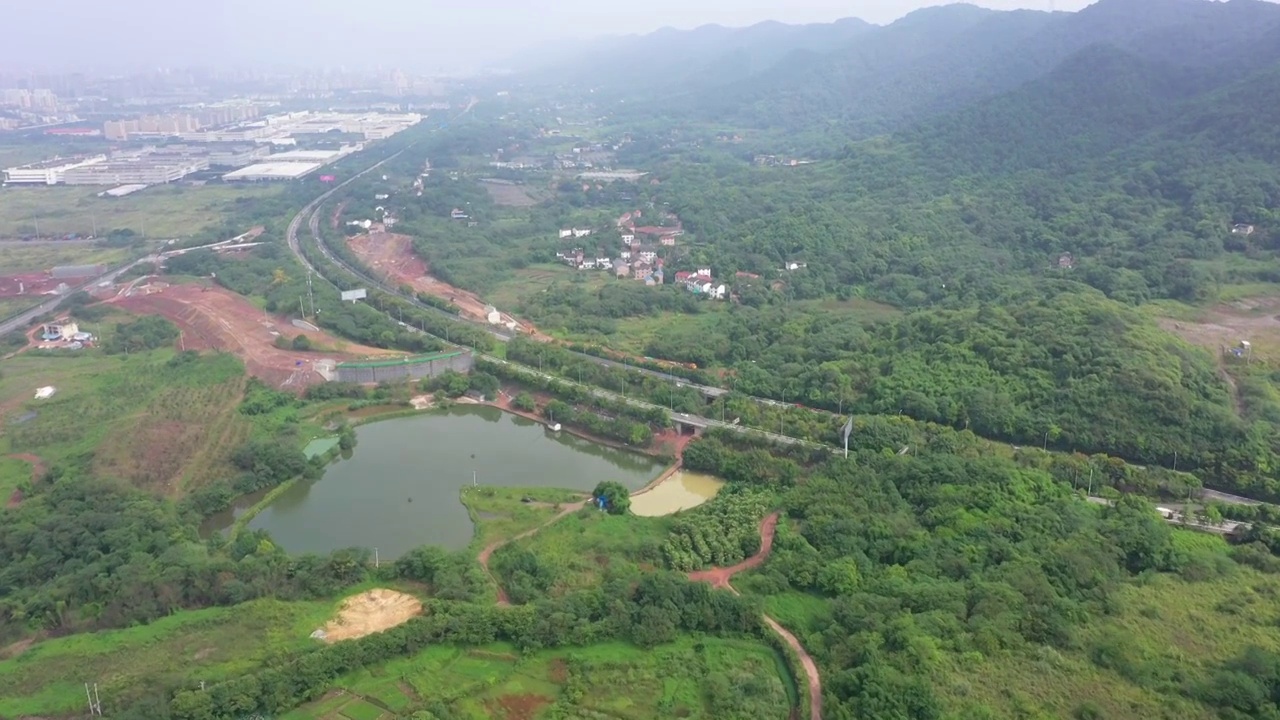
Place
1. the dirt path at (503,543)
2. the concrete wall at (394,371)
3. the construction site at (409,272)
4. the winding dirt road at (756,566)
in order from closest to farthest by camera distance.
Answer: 1. the winding dirt road at (756,566)
2. the dirt path at (503,543)
3. the concrete wall at (394,371)
4. the construction site at (409,272)

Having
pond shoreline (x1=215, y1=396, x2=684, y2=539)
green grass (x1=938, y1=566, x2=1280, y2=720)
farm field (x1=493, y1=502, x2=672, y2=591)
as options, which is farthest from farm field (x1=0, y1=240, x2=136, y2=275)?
green grass (x1=938, y1=566, x2=1280, y2=720)

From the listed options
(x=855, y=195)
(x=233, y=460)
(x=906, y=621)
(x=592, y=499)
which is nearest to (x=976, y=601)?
(x=906, y=621)

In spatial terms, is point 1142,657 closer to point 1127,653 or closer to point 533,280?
point 1127,653

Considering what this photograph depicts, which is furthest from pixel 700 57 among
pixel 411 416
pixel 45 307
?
pixel 411 416

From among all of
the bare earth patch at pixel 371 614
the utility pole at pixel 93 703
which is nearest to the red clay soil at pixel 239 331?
the bare earth patch at pixel 371 614

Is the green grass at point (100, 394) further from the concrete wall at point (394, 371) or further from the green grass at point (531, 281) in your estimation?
the green grass at point (531, 281)
